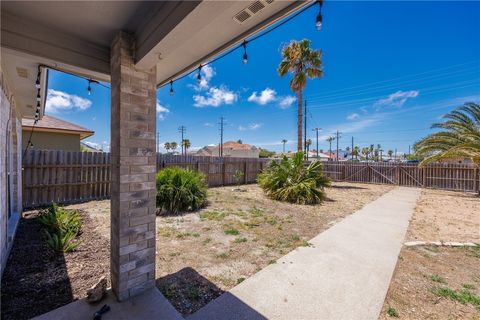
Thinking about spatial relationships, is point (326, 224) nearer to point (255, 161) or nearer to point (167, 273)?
point (167, 273)

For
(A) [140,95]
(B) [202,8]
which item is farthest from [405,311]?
(A) [140,95]

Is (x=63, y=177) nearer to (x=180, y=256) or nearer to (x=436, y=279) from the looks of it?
(x=180, y=256)

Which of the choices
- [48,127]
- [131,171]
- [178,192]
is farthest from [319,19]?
[48,127]

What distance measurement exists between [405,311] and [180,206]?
5245 mm

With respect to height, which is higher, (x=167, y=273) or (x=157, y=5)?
(x=157, y=5)

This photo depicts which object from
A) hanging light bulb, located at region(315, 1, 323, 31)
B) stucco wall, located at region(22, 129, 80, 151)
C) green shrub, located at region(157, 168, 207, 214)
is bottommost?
green shrub, located at region(157, 168, 207, 214)

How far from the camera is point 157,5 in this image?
1776 mm

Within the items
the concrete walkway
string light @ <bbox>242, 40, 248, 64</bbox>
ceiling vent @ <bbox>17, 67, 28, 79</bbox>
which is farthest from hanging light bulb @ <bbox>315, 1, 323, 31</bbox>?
ceiling vent @ <bbox>17, 67, 28, 79</bbox>

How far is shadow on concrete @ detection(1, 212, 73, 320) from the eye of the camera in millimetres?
2140

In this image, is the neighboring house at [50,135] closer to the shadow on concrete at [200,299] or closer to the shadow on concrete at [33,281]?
the shadow on concrete at [33,281]

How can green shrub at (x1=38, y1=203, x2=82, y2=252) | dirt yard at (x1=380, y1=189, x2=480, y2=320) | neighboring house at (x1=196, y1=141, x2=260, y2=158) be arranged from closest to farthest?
dirt yard at (x1=380, y1=189, x2=480, y2=320) → green shrub at (x1=38, y1=203, x2=82, y2=252) → neighboring house at (x1=196, y1=141, x2=260, y2=158)

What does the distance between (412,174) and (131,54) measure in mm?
16277

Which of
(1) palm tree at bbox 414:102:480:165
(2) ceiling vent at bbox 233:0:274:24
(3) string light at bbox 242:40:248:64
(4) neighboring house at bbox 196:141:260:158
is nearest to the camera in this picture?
(2) ceiling vent at bbox 233:0:274:24

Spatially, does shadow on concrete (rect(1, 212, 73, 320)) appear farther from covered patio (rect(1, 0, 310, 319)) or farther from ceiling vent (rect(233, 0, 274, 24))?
ceiling vent (rect(233, 0, 274, 24))
